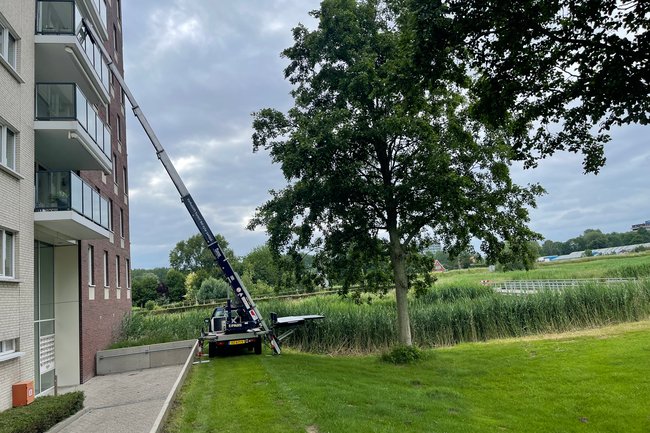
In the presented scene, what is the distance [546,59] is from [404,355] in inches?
372

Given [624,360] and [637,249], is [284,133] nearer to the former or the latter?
[624,360]

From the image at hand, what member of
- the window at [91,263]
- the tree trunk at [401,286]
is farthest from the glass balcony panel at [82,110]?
the tree trunk at [401,286]

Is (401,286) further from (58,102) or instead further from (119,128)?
(119,128)

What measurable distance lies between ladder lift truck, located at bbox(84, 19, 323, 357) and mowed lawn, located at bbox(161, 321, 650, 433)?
235cm

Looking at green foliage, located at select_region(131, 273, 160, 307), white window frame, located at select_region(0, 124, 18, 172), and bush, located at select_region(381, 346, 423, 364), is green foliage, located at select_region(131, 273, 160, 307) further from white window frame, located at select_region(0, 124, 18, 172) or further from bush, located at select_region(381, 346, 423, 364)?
white window frame, located at select_region(0, 124, 18, 172)

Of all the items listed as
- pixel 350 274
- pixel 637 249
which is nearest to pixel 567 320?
pixel 350 274

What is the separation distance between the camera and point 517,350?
15078 millimetres

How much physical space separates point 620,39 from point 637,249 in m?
91.5

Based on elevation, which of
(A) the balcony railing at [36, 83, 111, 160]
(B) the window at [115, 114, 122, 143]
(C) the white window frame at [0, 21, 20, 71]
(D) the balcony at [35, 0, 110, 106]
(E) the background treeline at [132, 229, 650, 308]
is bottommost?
(E) the background treeline at [132, 229, 650, 308]

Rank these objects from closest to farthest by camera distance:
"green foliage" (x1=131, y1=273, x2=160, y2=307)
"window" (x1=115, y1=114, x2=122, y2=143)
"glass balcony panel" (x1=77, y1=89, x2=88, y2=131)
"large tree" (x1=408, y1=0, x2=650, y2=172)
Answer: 1. "large tree" (x1=408, y1=0, x2=650, y2=172)
2. "glass balcony panel" (x1=77, y1=89, x2=88, y2=131)
3. "window" (x1=115, y1=114, x2=122, y2=143)
4. "green foliage" (x1=131, y1=273, x2=160, y2=307)

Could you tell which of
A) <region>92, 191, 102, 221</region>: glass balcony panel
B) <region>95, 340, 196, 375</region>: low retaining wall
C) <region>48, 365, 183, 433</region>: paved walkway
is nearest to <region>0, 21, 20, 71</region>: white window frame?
<region>92, 191, 102, 221</region>: glass balcony panel

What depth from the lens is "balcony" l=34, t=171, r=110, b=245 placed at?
12188mm

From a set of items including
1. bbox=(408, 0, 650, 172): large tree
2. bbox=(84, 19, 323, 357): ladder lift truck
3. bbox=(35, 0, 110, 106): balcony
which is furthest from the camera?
bbox=(84, 19, 323, 357): ladder lift truck

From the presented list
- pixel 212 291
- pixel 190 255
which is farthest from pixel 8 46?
pixel 190 255
